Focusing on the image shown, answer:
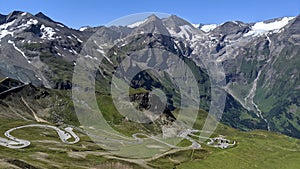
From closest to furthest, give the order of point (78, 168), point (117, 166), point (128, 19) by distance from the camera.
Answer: point (128, 19), point (78, 168), point (117, 166)

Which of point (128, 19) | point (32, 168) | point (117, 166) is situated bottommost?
point (117, 166)

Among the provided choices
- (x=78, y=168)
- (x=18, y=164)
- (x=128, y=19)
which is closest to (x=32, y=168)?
(x=18, y=164)

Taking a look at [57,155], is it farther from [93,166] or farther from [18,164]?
[18,164]

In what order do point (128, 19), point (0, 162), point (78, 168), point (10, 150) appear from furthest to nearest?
point (10, 150) → point (78, 168) → point (0, 162) → point (128, 19)

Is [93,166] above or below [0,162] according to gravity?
below

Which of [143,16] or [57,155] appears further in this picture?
[57,155]

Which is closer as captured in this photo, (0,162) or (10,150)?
(0,162)

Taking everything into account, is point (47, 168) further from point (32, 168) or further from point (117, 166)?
point (117, 166)

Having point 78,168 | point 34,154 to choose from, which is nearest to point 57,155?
point 34,154

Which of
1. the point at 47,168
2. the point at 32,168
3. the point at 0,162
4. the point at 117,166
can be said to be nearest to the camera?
the point at 0,162
